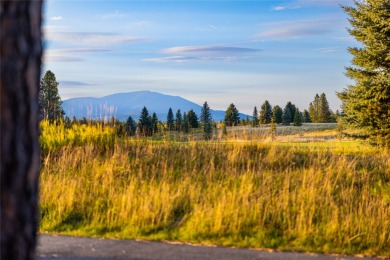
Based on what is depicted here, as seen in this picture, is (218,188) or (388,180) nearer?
(218,188)

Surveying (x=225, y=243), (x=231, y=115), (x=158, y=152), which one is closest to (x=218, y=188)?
(x=225, y=243)

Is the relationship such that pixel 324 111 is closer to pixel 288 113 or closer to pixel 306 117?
pixel 306 117

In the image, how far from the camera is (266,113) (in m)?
81.9

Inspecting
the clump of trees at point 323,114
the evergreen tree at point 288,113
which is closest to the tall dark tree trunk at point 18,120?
the evergreen tree at point 288,113

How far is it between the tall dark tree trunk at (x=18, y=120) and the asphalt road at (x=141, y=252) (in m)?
2.81

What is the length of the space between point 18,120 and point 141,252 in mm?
3449

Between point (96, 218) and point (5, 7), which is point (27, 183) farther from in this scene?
point (96, 218)

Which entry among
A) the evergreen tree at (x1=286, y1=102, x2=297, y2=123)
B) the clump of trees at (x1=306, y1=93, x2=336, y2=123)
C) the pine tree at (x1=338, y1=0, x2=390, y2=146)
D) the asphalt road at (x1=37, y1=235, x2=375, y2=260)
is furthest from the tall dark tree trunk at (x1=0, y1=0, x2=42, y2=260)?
the clump of trees at (x1=306, y1=93, x2=336, y2=123)

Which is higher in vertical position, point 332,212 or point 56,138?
point 56,138

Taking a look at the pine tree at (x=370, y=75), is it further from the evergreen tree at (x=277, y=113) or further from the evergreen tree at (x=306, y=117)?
the evergreen tree at (x=306, y=117)

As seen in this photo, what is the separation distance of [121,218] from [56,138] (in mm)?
8188

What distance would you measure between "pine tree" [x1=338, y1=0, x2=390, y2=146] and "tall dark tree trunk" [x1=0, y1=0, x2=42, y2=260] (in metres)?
23.2

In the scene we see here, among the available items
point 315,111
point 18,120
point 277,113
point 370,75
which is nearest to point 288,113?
point 277,113

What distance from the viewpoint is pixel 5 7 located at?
3.50 meters
